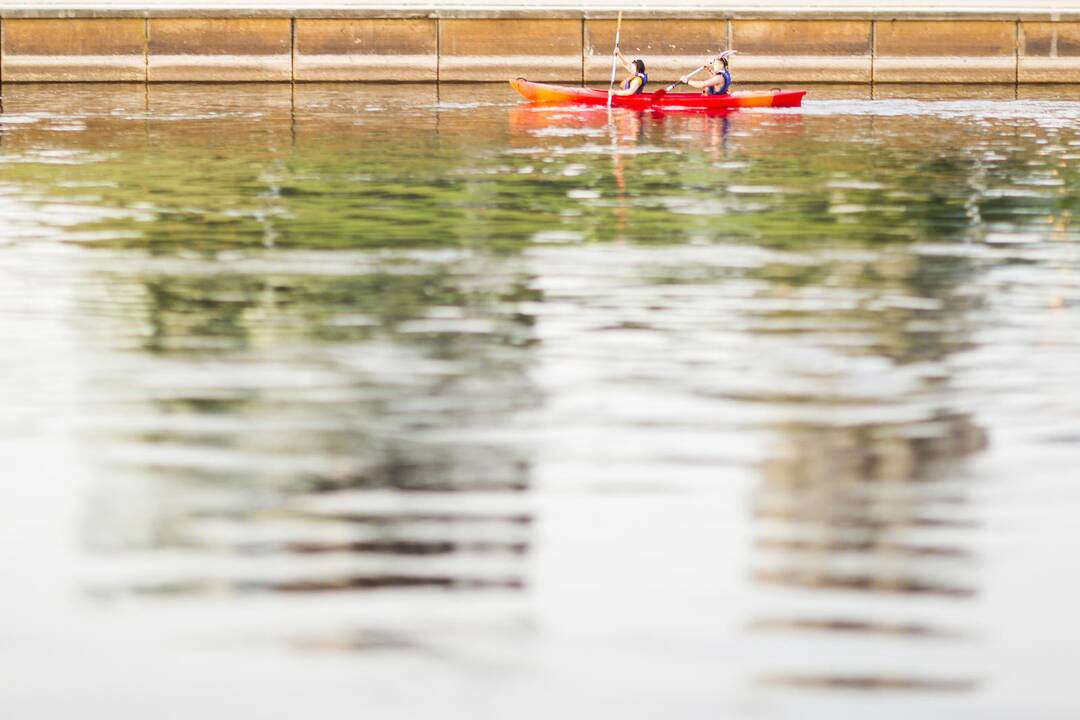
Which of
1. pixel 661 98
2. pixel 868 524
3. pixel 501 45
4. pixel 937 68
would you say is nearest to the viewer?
Result: pixel 868 524

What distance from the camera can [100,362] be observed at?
10.7 m

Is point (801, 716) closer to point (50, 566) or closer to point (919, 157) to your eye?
point (50, 566)

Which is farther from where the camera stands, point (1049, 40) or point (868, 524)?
point (1049, 40)

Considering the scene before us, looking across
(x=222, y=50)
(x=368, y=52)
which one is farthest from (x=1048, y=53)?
(x=222, y=50)

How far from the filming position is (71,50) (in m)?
41.3

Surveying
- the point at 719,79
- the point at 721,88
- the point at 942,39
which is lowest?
the point at 721,88

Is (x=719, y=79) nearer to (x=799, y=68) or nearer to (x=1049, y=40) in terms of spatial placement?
(x=799, y=68)

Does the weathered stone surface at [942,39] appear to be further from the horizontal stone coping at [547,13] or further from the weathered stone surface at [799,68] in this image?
the weathered stone surface at [799,68]

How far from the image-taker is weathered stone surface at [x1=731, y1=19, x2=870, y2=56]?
42344 mm

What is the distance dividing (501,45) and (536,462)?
34.4 m

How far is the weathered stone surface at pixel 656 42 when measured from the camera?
138 ft

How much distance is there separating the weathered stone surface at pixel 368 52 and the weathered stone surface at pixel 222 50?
1.23 feet

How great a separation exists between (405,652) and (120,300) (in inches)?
293

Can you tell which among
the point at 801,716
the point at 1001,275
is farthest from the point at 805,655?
the point at 1001,275
